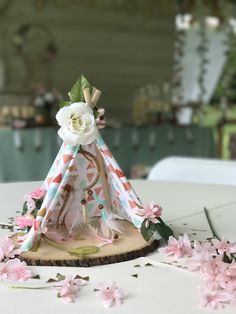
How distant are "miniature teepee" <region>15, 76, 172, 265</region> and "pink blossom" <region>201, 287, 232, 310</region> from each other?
217mm

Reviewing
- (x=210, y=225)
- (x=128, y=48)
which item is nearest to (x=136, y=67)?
(x=128, y=48)

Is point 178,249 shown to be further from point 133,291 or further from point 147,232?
point 133,291

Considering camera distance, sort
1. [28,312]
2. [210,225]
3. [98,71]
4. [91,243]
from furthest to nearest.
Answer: [98,71] → [210,225] → [91,243] → [28,312]

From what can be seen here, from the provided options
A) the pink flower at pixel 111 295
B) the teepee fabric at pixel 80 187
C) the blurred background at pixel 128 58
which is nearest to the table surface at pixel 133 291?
the pink flower at pixel 111 295

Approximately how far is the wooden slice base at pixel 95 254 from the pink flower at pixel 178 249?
4 cm

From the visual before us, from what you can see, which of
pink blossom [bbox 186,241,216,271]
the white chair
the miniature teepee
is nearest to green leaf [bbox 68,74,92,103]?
the miniature teepee

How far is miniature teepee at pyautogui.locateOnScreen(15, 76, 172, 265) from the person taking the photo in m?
0.97

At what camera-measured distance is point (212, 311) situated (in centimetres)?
76

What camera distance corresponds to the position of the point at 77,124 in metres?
0.97

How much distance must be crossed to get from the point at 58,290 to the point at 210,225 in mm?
479

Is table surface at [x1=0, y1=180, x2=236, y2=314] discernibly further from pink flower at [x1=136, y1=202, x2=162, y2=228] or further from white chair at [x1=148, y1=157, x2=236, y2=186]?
white chair at [x1=148, y1=157, x2=236, y2=186]

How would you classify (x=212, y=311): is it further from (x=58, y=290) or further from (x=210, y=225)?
(x=210, y=225)

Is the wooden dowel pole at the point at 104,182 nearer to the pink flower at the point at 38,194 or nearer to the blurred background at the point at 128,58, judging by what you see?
the pink flower at the point at 38,194

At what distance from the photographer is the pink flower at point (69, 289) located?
0.78 metres
